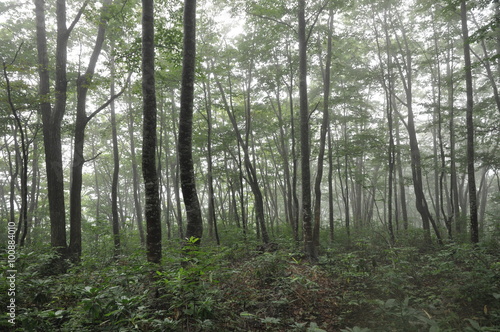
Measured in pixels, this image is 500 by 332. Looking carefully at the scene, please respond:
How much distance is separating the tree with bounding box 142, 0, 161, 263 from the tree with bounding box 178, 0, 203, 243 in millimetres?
591

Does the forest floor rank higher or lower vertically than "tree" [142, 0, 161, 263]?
lower

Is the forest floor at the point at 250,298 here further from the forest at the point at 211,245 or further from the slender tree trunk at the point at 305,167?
the slender tree trunk at the point at 305,167

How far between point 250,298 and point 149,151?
11.4 ft

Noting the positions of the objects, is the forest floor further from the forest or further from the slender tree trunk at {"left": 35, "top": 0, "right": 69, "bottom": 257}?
the slender tree trunk at {"left": 35, "top": 0, "right": 69, "bottom": 257}

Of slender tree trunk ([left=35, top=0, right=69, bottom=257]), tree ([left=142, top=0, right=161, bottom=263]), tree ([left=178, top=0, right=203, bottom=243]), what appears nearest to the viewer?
tree ([left=142, top=0, right=161, bottom=263])

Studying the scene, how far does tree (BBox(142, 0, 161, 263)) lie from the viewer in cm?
494

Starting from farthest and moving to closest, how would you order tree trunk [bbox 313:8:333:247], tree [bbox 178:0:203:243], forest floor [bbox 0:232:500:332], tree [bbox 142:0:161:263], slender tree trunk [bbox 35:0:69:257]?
1. tree trunk [bbox 313:8:333:247]
2. slender tree trunk [bbox 35:0:69:257]
3. tree [bbox 178:0:203:243]
4. tree [bbox 142:0:161:263]
5. forest floor [bbox 0:232:500:332]

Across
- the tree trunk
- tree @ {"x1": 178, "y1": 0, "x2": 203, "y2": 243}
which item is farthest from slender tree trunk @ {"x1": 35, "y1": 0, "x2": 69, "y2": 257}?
the tree trunk

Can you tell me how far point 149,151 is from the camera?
5.12 meters

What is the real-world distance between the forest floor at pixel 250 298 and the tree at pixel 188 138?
31.6 inches

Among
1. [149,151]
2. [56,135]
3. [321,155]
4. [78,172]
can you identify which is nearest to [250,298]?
[149,151]

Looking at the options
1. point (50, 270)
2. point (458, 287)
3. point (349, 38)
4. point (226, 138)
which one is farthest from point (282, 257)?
point (349, 38)

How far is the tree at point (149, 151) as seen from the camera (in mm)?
4938

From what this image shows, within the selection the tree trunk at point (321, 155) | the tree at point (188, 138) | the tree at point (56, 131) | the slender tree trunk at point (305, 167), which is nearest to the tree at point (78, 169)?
the tree at point (56, 131)
